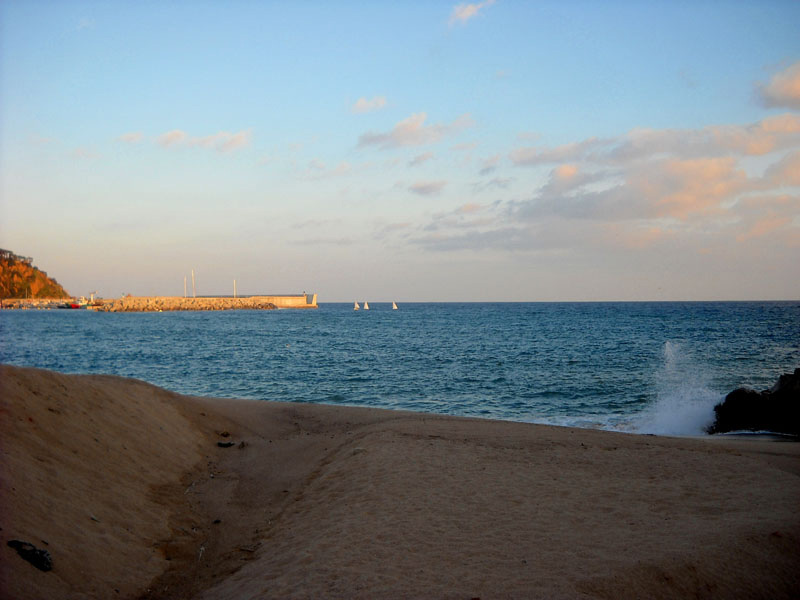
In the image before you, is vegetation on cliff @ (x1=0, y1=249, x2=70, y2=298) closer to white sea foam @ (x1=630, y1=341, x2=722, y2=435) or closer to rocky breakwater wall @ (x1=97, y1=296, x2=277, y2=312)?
rocky breakwater wall @ (x1=97, y1=296, x2=277, y2=312)

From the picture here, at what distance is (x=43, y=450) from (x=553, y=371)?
26230 millimetres

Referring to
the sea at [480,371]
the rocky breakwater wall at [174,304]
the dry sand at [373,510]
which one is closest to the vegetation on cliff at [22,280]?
the rocky breakwater wall at [174,304]

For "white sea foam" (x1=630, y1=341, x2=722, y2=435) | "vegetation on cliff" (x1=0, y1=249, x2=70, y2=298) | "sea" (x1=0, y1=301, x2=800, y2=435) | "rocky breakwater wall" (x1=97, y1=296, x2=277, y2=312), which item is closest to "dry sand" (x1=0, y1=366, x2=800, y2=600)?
"white sea foam" (x1=630, y1=341, x2=722, y2=435)

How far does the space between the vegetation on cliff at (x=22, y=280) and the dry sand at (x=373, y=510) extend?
662 feet

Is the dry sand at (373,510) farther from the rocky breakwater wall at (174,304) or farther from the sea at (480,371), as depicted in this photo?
the rocky breakwater wall at (174,304)

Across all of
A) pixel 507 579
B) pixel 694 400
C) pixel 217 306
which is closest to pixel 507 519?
pixel 507 579

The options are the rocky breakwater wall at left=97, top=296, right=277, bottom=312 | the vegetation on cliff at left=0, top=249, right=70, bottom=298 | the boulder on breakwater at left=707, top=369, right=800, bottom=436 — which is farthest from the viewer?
the vegetation on cliff at left=0, top=249, right=70, bottom=298

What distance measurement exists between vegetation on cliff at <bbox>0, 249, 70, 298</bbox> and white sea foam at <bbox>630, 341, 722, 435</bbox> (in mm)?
203784

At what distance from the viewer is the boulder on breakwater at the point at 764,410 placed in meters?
15.4

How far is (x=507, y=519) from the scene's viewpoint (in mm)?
7277

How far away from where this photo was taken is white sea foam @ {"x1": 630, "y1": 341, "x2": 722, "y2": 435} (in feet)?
56.8

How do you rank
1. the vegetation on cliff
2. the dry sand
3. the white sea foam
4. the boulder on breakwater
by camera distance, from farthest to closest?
the vegetation on cliff → the white sea foam → the boulder on breakwater → the dry sand

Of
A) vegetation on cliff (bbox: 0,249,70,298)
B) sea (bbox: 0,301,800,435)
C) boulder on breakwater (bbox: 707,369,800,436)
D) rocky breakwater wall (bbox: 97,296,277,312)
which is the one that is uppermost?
vegetation on cliff (bbox: 0,249,70,298)

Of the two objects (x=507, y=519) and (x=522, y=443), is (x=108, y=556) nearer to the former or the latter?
(x=507, y=519)
